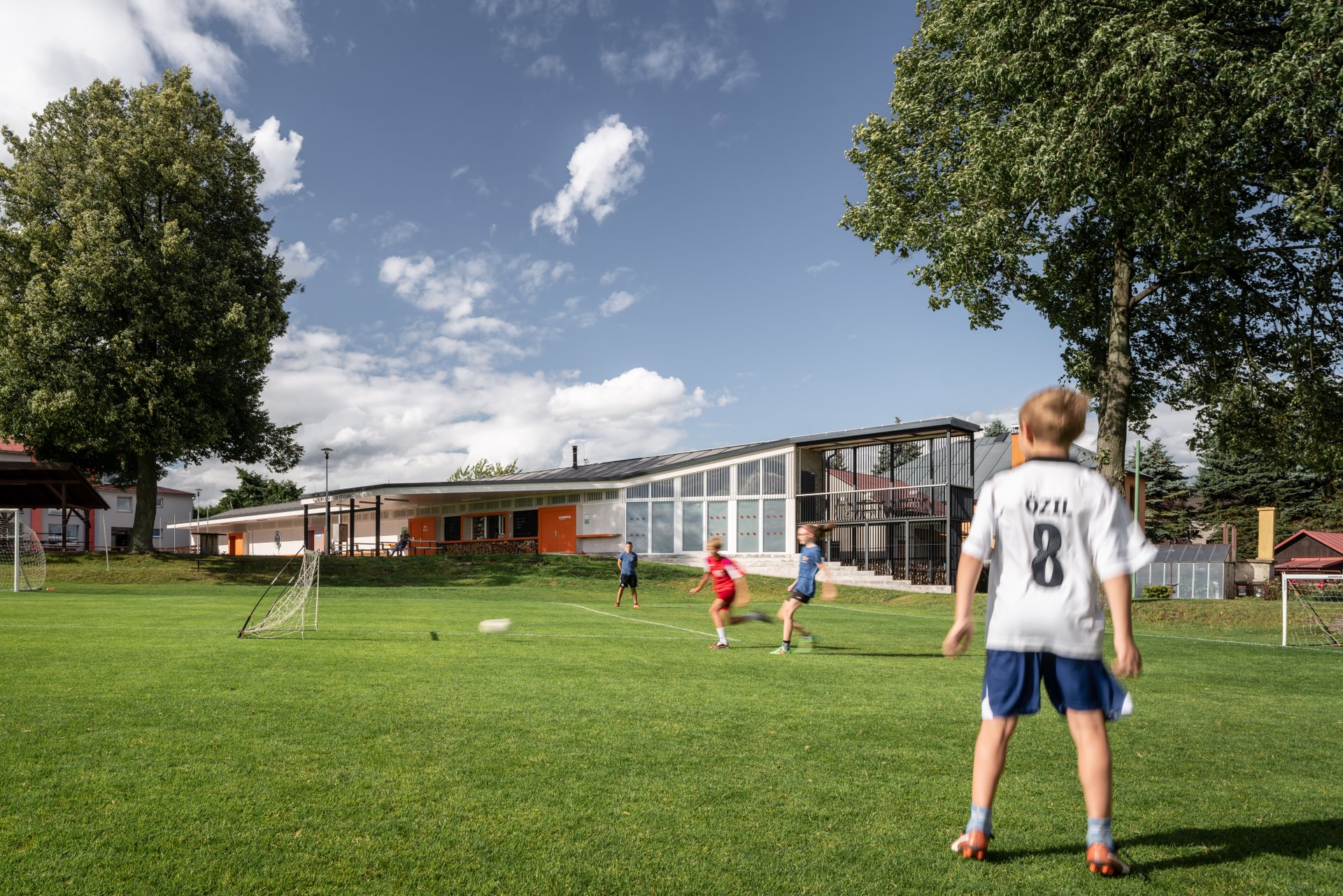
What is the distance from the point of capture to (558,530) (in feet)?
Answer: 137

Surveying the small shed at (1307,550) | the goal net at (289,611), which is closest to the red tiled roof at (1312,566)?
the small shed at (1307,550)

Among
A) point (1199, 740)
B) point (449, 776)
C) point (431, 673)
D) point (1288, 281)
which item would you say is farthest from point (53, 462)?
point (1288, 281)

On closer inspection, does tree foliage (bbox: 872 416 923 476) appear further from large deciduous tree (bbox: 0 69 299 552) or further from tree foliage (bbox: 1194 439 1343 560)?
large deciduous tree (bbox: 0 69 299 552)

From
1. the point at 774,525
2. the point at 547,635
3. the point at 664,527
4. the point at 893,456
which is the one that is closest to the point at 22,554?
the point at 547,635

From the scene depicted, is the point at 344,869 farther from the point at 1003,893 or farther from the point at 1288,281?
the point at 1288,281

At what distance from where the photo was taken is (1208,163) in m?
15.5

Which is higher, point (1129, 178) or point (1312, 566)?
point (1129, 178)

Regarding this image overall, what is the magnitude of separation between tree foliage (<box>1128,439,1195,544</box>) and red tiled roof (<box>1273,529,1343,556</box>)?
6368 mm

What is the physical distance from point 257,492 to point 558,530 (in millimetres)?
61542

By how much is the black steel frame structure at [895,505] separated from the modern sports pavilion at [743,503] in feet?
0.18

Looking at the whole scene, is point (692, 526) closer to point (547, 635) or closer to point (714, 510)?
point (714, 510)

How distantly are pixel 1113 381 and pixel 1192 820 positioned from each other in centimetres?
1758

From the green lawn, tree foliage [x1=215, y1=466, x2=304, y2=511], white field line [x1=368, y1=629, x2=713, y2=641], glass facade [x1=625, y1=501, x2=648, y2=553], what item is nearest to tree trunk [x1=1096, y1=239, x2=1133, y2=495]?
the green lawn

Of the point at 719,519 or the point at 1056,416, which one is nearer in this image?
the point at 1056,416
